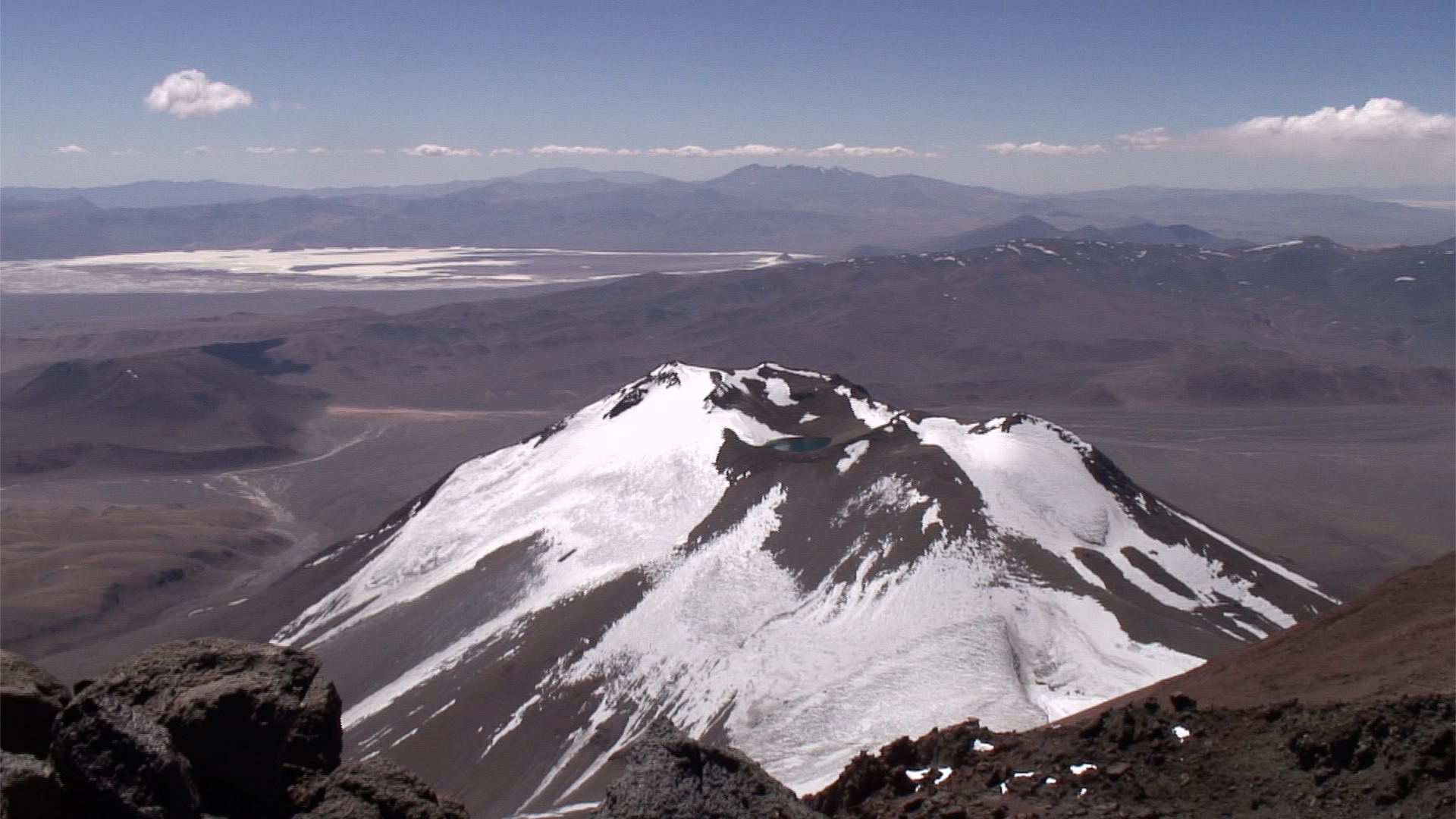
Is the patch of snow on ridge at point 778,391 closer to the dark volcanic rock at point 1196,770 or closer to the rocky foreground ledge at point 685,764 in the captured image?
the dark volcanic rock at point 1196,770

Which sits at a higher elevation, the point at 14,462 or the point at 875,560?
the point at 875,560

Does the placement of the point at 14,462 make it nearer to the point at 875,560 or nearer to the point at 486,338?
the point at 486,338

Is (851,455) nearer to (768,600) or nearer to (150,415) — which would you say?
(768,600)

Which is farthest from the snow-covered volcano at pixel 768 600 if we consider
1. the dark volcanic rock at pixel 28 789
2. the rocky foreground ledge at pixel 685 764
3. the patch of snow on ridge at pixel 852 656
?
the dark volcanic rock at pixel 28 789

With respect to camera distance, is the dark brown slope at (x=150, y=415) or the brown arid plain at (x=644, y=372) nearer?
the brown arid plain at (x=644, y=372)

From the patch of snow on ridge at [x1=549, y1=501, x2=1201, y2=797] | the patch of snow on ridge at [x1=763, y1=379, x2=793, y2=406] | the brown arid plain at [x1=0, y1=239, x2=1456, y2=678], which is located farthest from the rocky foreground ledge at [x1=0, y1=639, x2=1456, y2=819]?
the brown arid plain at [x1=0, y1=239, x2=1456, y2=678]

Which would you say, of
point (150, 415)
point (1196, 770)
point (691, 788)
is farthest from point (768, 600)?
point (150, 415)

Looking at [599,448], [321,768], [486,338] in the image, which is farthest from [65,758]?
[486,338]
